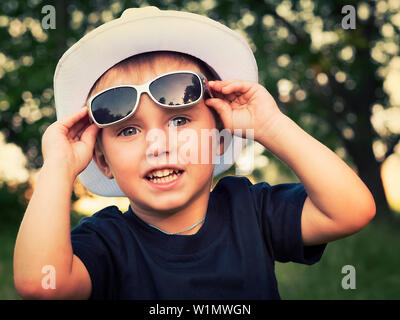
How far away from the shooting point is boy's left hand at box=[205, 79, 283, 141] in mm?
1936

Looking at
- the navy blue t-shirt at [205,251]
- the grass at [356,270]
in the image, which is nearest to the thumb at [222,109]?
the navy blue t-shirt at [205,251]

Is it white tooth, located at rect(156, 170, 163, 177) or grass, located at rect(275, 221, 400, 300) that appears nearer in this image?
white tooth, located at rect(156, 170, 163, 177)

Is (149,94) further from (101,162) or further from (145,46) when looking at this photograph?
(101,162)

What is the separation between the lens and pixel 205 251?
5.89 feet

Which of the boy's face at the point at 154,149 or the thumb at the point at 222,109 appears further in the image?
the thumb at the point at 222,109

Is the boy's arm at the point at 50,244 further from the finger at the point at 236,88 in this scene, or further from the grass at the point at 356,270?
the grass at the point at 356,270

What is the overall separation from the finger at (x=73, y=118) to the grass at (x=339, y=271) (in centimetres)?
340

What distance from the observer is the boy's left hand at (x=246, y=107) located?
6.35 ft

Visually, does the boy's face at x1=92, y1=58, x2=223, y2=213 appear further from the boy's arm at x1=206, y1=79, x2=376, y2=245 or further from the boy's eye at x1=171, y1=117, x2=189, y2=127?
the boy's arm at x1=206, y1=79, x2=376, y2=245

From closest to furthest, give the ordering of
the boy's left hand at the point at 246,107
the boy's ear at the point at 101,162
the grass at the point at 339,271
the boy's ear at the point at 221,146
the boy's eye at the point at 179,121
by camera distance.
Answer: the boy's eye at the point at 179,121 → the boy's left hand at the point at 246,107 → the boy's ear at the point at 101,162 → the boy's ear at the point at 221,146 → the grass at the point at 339,271

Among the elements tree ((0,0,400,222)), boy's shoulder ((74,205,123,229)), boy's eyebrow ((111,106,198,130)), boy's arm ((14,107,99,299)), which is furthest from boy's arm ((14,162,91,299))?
tree ((0,0,400,222))

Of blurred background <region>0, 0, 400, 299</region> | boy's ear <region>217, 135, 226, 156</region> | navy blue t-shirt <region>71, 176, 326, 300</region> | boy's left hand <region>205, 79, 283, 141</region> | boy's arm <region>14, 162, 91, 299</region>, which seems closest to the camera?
boy's arm <region>14, 162, 91, 299</region>

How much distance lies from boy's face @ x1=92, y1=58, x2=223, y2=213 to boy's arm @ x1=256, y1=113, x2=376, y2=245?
0.36 m
